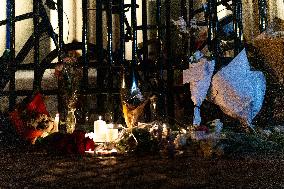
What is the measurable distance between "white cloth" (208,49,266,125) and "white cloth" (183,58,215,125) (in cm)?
9

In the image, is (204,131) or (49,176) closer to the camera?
(49,176)

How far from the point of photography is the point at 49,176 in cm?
247

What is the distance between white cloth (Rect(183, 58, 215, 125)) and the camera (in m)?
4.14

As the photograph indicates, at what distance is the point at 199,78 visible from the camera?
4.16 meters

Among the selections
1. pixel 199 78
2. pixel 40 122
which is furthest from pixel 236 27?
pixel 40 122

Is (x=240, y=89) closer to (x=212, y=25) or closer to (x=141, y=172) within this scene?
(x=212, y=25)

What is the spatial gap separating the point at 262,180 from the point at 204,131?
3.71 ft

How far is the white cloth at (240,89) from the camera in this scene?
13.2ft

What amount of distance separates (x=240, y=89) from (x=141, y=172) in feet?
6.21

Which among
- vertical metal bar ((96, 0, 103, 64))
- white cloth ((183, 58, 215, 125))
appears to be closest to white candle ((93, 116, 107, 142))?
white cloth ((183, 58, 215, 125))

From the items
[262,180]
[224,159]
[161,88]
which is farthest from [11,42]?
[262,180]

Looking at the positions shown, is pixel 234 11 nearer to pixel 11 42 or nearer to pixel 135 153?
pixel 135 153

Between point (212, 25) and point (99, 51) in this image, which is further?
point (99, 51)

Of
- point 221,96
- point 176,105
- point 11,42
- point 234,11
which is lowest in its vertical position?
point 176,105
